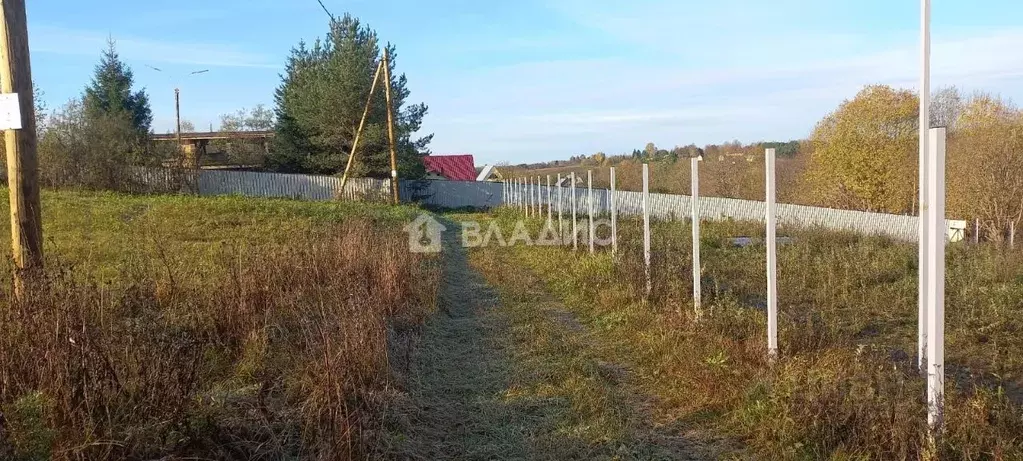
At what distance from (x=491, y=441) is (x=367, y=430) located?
71cm

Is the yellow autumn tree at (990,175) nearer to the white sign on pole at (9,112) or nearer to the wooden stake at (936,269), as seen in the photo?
the wooden stake at (936,269)

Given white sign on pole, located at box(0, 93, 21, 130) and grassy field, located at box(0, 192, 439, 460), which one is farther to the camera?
white sign on pole, located at box(0, 93, 21, 130)

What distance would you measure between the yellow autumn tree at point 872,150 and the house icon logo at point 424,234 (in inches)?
639

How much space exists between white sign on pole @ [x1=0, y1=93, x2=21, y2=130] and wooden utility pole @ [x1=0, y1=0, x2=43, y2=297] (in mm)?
43

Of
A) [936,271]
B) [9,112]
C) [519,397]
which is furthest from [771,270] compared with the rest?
[9,112]

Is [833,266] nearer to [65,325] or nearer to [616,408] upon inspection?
[616,408]

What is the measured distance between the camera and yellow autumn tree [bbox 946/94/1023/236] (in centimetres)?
1571

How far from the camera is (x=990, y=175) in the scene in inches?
639

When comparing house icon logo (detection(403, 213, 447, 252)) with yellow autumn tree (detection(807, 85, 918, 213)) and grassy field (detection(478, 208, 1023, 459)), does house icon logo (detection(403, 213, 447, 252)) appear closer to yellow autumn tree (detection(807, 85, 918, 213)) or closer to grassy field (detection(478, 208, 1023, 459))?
grassy field (detection(478, 208, 1023, 459))

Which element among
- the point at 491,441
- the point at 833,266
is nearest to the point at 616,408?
the point at 491,441

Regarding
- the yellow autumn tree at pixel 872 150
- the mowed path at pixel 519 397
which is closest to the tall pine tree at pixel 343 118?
the yellow autumn tree at pixel 872 150

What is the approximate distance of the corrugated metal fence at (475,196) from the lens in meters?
18.8
